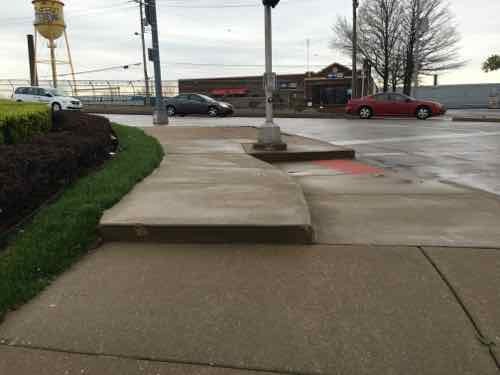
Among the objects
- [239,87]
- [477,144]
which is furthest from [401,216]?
[239,87]

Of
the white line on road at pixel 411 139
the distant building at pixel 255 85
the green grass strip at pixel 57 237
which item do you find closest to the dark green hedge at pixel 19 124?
the green grass strip at pixel 57 237

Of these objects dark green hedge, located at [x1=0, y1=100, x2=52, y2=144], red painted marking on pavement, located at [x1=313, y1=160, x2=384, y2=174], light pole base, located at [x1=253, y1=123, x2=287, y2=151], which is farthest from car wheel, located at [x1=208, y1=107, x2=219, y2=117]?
dark green hedge, located at [x1=0, y1=100, x2=52, y2=144]

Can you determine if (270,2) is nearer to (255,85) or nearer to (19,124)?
(19,124)

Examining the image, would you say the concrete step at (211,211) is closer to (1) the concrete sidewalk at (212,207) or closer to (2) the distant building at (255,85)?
(1) the concrete sidewalk at (212,207)

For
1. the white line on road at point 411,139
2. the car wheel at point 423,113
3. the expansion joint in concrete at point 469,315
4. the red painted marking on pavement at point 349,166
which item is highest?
the car wheel at point 423,113

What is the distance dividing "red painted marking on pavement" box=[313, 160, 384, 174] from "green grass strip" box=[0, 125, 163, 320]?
3.59 metres

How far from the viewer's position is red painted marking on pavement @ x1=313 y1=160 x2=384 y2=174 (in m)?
7.27

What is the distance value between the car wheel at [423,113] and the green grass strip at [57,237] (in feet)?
62.1

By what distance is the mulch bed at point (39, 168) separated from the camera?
153 inches

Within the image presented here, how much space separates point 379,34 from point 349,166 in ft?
104

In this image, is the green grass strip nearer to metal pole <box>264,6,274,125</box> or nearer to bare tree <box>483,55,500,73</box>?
metal pole <box>264,6,274,125</box>

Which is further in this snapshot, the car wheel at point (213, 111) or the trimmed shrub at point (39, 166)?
the car wheel at point (213, 111)

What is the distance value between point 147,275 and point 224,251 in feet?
2.13

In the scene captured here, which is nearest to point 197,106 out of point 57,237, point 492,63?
point 57,237
